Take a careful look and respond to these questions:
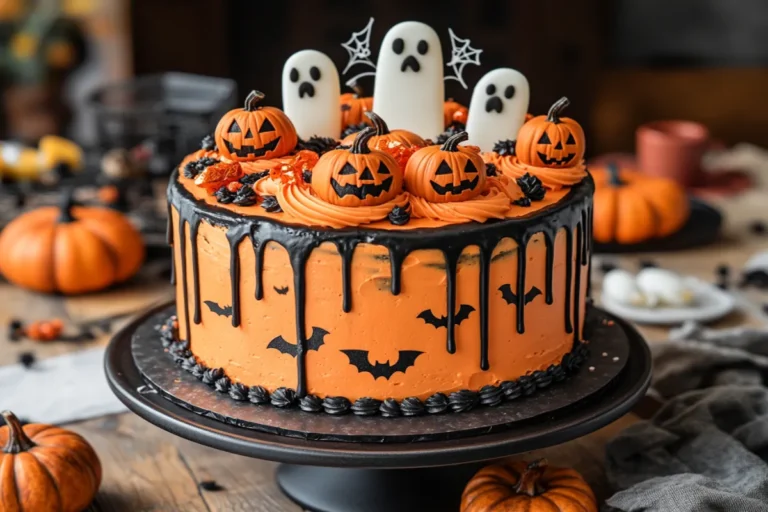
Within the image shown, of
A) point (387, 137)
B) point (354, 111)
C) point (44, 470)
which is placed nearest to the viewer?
point (44, 470)

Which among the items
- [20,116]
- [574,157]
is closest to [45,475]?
[574,157]

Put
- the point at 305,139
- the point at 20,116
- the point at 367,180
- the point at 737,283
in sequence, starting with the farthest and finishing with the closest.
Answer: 1. the point at 20,116
2. the point at 737,283
3. the point at 305,139
4. the point at 367,180

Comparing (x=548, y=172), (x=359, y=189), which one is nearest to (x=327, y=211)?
(x=359, y=189)

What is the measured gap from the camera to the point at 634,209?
15.4ft

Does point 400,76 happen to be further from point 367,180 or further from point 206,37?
point 206,37

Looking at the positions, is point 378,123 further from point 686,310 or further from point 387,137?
point 686,310

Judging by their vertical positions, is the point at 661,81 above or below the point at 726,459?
above

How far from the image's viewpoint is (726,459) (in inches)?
114

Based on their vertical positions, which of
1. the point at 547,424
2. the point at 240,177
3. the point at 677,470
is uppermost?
the point at 240,177

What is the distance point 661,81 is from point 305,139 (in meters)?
5.14

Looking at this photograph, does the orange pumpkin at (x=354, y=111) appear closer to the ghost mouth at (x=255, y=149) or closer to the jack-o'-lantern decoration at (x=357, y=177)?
the ghost mouth at (x=255, y=149)

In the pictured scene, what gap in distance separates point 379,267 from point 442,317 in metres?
0.21

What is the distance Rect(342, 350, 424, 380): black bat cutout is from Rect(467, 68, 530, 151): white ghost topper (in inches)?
29.9

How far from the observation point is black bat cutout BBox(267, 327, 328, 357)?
248 centimetres
